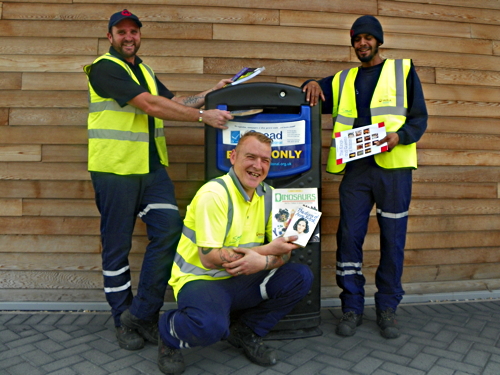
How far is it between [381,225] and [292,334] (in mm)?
1020

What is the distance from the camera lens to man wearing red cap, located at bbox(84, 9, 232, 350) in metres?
2.58

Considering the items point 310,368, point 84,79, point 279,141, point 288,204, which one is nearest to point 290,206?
point 288,204

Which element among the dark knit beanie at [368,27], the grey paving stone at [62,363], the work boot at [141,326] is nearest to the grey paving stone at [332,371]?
the work boot at [141,326]

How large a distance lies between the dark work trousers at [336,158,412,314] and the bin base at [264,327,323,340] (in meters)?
0.34

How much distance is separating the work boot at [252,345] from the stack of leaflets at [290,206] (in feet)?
2.10

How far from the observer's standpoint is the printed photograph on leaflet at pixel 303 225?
2412 mm

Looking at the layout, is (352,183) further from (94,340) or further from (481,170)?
(94,340)

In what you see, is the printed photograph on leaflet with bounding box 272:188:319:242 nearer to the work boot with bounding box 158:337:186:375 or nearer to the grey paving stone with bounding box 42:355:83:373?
the work boot with bounding box 158:337:186:375

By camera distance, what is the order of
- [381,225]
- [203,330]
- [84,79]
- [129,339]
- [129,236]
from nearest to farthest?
[203,330] → [129,339] → [129,236] → [381,225] → [84,79]

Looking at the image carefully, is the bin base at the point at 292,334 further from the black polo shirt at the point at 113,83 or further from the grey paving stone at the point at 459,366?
the black polo shirt at the point at 113,83

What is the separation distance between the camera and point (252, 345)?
2.45 m

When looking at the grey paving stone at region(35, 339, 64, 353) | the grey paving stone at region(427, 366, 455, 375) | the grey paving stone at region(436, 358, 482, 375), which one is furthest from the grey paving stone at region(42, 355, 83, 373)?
the grey paving stone at region(436, 358, 482, 375)

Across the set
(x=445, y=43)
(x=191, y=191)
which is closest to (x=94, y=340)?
(x=191, y=191)

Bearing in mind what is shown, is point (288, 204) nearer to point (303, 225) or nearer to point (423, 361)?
point (303, 225)
